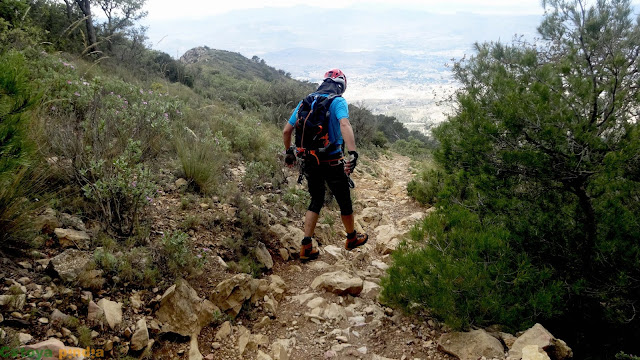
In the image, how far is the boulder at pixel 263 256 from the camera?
4.11m

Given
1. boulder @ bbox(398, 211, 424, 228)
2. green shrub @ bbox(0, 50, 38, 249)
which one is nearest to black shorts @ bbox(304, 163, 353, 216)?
boulder @ bbox(398, 211, 424, 228)

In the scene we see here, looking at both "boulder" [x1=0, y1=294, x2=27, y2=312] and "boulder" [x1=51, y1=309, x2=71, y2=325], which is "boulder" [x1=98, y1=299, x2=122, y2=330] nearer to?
"boulder" [x1=51, y1=309, x2=71, y2=325]

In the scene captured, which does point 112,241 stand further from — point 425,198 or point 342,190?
point 425,198

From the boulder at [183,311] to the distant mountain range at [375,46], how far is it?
18.9ft

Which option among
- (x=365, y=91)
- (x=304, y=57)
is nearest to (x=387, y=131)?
(x=365, y=91)

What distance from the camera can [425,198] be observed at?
7.49 metres

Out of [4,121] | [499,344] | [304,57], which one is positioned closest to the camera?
[4,121]

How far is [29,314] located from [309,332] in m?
2.09

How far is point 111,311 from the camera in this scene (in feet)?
8.57

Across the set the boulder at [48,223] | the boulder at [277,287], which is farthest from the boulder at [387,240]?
the boulder at [48,223]

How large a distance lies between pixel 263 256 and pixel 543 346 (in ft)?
9.12

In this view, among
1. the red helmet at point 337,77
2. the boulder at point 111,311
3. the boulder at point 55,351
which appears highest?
the red helmet at point 337,77

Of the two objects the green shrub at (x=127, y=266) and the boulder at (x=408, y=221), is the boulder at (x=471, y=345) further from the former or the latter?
the boulder at (x=408, y=221)

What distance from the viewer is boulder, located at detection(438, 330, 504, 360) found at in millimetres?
A: 2561
